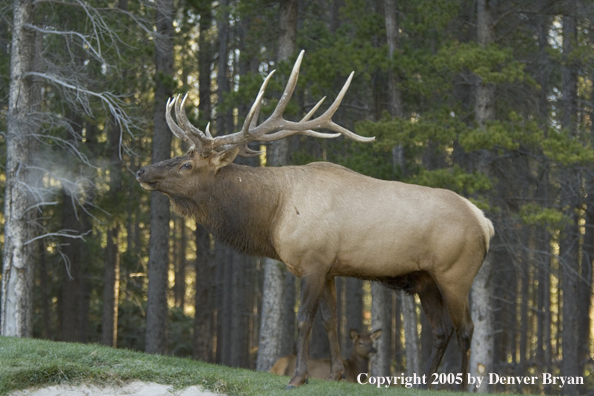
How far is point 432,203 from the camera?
8633mm

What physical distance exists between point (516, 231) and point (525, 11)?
13.9 ft

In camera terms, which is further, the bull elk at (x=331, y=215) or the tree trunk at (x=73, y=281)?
the tree trunk at (x=73, y=281)

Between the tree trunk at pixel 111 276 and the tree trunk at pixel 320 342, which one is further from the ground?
the tree trunk at pixel 111 276

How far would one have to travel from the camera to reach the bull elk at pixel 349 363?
1230cm

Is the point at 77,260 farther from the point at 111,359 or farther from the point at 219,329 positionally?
the point at 111,359

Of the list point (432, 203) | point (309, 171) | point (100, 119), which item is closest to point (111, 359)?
point (309, 171)

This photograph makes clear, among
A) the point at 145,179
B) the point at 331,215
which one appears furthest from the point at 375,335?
the point at 145,179

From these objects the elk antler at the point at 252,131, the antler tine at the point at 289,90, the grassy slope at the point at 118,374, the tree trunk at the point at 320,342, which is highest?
the antler tine at the point at 289,90

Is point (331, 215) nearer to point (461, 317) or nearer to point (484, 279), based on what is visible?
point (461, 317)

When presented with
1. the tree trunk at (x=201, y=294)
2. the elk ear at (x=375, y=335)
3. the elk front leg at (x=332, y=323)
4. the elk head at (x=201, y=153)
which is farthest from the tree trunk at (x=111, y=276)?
the elk front leg at (x=332, y=323)

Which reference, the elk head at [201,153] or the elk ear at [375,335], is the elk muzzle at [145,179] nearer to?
the elk head at [201,153]

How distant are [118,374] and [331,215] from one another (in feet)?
9.55

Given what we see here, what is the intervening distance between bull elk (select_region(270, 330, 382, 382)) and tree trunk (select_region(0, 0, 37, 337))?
4.42m

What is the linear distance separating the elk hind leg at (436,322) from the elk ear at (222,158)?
9.45 feet
